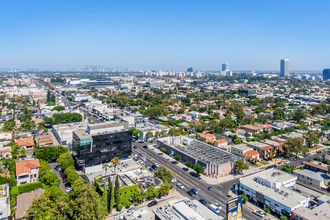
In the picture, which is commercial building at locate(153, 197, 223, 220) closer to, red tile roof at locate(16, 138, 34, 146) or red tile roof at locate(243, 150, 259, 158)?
red tile roof at locate(243, 150, 259, 158)

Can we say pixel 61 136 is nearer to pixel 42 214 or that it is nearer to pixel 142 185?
pixel 142 185

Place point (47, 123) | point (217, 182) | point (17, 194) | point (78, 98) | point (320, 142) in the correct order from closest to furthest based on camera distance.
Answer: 1. point (17, 194)
2. point (217, 182)
3. point (320, 142)
4. point (47, 123)
5. point (78, 98)


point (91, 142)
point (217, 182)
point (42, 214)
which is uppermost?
point (91, 142)

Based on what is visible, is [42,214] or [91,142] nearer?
[42,214]

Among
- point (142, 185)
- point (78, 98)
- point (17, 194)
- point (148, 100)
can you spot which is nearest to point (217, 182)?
point (142, 185)

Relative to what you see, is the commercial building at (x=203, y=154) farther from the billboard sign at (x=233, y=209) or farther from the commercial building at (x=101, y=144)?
the billboard sign at (x=233, y=209)

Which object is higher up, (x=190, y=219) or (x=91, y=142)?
(x=91, y=142)

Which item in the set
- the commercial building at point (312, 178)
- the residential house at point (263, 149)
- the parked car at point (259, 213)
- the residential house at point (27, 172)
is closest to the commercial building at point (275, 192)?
the parked car at point (259, 213)
